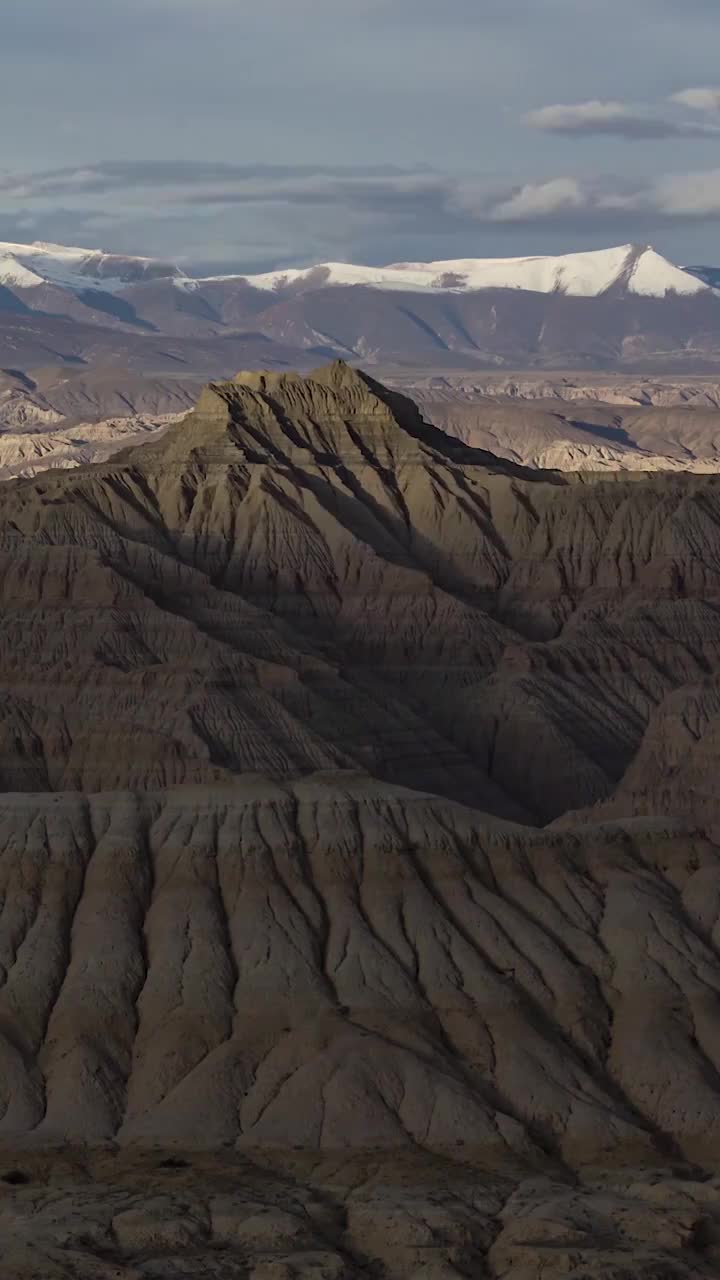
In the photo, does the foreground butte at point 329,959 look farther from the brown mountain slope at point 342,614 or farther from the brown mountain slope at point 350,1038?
the brown mountain slope at point 342,614

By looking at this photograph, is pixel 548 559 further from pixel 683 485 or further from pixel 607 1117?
pixel 607 1117

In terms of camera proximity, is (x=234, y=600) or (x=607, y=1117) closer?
(x=607, y=1117)

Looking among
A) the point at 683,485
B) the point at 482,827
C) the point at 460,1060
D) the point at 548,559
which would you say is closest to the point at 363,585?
the point at 548,559

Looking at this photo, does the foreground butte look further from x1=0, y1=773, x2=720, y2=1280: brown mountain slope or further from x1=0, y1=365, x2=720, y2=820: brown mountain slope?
x1=0, y1=365, x2=720, y2=820: brown mountain slope

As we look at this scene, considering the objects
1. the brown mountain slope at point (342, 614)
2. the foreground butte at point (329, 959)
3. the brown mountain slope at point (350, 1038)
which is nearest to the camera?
the brown mountain slope at point (350, 1038)

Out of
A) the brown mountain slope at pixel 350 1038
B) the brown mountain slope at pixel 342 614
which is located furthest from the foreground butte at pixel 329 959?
the brown mountain slope at pixel 342 614

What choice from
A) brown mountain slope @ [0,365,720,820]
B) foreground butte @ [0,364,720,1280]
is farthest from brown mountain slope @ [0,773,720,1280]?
brown mountain slope @ [0,365,720,820]

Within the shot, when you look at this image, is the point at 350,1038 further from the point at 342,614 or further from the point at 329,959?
the point at 342,614

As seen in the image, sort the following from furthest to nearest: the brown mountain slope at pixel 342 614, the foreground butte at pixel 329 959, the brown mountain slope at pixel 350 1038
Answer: the brown mountain slope at pixel 342 614 → the foreground butte at pixel 329 959 → the brown mountain slope at pixel 350 1038

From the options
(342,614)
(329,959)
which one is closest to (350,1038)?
(329,959)
